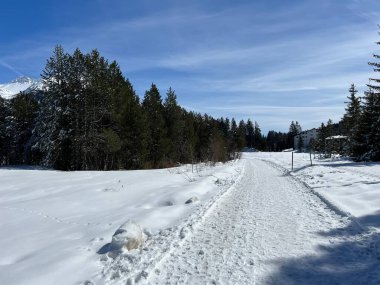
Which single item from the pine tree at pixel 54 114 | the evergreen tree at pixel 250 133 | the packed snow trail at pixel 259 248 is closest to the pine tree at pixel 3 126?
the pine tree at pixel 54 114

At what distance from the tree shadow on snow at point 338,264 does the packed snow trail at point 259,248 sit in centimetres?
1

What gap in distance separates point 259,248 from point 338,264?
1373 mm

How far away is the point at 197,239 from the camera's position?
7.14 metres

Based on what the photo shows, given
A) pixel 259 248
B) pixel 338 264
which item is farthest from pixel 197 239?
pixel 338 264

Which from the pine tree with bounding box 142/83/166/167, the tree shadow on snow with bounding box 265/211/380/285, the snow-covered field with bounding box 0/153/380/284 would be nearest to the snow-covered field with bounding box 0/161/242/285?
the snow-covered field with bounding box 0/153/380/284

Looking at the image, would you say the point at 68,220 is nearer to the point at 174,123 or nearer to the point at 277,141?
the point at 174,123

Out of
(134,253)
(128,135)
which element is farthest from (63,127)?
(134,253)

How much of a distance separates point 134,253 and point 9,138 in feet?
167

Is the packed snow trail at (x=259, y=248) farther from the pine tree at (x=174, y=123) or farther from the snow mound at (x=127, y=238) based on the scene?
the pine tree at (x=174, y=123)

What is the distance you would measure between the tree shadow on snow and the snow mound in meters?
2.61

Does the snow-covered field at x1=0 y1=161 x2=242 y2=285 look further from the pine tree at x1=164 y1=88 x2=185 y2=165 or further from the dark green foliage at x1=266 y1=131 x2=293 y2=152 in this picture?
the dark green foliage at x1=266 y1=131 x2=293 y2=152

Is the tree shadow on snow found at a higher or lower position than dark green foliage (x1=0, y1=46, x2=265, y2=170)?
lower

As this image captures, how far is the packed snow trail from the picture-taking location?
508 centimetres

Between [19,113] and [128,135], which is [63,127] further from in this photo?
[19,113]
